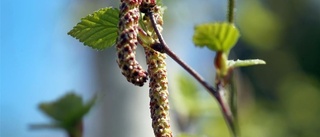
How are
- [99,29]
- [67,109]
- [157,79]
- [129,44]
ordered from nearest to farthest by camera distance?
[129,44]
[157,79]
[99,29]
[67,109]

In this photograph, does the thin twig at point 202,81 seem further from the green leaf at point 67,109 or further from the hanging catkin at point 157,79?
the green leaf at point 67,109

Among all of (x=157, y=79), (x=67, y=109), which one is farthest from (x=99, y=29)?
(x=67, y=109)

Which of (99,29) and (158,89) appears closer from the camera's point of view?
(158,89)

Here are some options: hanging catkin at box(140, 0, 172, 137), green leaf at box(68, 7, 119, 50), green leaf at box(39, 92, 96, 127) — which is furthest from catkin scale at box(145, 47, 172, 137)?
green leaf at box(39, 92, 96, 127)

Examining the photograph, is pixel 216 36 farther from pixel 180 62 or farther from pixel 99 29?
pixel 99 29

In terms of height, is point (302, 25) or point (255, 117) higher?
point (302, 25)

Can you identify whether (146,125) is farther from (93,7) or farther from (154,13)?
(154,13)

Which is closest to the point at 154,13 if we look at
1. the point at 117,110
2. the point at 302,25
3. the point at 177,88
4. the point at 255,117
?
the point at 177,88
